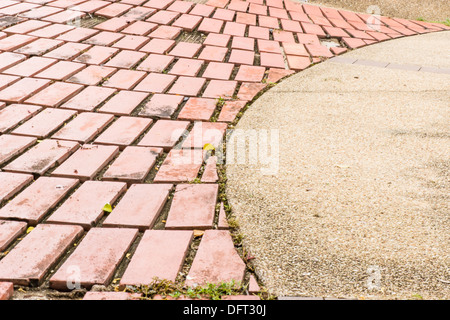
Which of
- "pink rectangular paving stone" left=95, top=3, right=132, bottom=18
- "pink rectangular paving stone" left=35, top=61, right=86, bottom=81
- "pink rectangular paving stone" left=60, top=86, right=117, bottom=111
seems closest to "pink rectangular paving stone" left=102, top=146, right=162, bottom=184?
"pink rectangular paving stone" left=60, top=86, right=117, bottom=111

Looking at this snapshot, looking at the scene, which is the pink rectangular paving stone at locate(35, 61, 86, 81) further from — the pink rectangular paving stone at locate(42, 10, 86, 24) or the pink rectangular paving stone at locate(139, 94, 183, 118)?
the pink rectangular paving stone at locate(42, 10, 86, 24)

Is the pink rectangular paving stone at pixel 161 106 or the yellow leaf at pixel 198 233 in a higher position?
the pink rectangular paving stone at pixel 161 106

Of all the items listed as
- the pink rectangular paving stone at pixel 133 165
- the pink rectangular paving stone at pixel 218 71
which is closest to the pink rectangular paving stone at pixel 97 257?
the pink rectangular paving stone at pixel 133 165

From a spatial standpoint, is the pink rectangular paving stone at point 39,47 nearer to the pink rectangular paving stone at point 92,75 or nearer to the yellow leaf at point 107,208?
the pink rectangular paving stone at point 92,75

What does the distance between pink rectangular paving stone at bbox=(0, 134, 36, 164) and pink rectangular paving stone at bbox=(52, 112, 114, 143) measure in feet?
0.46

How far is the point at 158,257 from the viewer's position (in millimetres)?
1626

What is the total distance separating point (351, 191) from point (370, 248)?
392mm

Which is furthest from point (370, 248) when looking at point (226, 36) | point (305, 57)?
point (226, 36)

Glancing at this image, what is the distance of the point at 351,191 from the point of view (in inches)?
79.1

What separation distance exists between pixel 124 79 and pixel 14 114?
0.80 m

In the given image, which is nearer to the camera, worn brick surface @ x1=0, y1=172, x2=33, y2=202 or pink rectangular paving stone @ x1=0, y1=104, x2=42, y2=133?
worn brick surface @ x1=0, y1=172, x2=33, y2=202

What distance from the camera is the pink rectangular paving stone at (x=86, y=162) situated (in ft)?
6.84

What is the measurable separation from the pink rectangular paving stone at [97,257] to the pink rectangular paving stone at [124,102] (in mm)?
1091

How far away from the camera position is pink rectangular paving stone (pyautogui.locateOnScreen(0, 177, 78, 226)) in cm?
181
